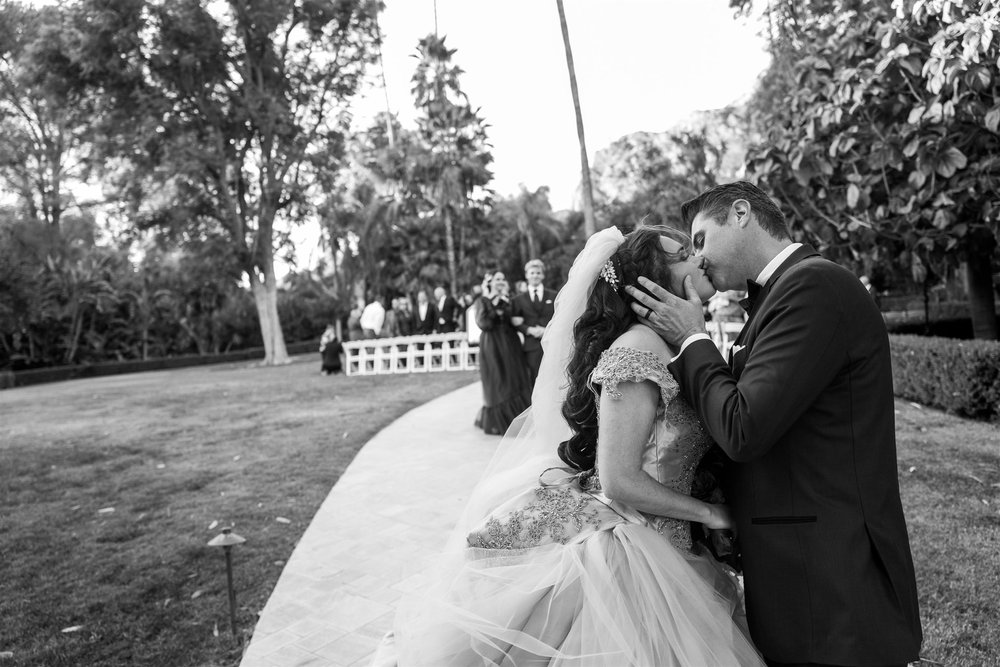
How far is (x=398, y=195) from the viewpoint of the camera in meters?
29.5

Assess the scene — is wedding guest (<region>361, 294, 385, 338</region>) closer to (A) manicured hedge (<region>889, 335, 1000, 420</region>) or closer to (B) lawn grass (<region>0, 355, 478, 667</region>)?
(B) lawn grass (<region>0, 355, 478, 667</region>)

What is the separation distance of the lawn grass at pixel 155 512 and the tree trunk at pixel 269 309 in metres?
10.4

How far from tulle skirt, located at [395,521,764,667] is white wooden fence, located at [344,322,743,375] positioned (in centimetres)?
1545

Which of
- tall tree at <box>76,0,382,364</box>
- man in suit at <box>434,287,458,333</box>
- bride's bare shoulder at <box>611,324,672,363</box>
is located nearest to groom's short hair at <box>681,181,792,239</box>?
bride's bare shoulder at <box>611,324,672,363</box>

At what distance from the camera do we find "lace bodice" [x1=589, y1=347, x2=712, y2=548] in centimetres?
209

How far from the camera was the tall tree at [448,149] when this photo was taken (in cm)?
2588

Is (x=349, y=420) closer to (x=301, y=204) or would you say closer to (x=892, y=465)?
(x=892, y=465)

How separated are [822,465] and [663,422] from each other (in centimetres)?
46

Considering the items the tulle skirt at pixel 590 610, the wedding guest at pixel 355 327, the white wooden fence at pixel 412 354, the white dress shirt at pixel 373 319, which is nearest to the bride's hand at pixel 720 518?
the tulle skirt at pixel 590 610

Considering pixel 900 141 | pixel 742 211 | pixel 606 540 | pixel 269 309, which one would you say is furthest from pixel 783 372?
pixel 269 309

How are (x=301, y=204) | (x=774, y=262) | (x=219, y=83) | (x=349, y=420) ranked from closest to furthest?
(x=774, y=262) → (x=349, y=420) → (x=219, y=83) → (x=301, y=204)

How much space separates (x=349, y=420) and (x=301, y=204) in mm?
15426

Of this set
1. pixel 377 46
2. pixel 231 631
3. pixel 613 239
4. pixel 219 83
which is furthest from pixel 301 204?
pixel 613 239

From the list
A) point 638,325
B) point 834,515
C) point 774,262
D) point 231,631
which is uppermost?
point 774,262
